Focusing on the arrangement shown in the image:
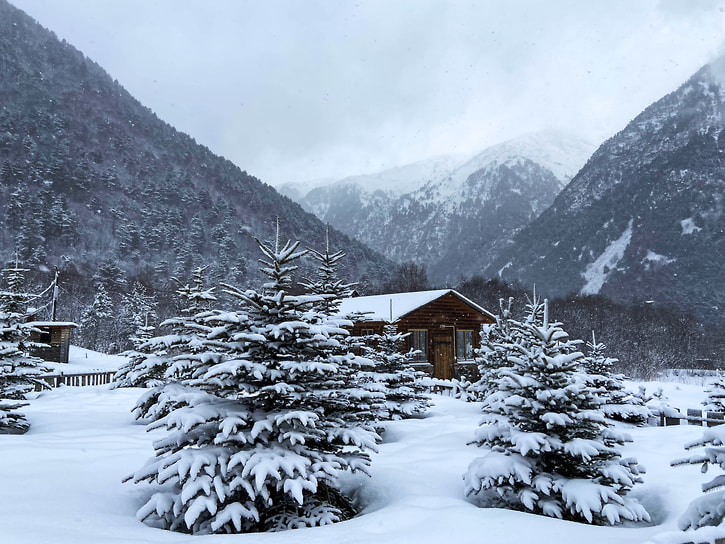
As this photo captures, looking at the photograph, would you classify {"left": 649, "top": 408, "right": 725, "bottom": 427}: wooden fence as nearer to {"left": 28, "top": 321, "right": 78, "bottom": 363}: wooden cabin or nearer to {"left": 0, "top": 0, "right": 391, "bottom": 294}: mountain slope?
{"left": 28, "top": 321, "right": 78, "bottom": 363}: wooden cabin

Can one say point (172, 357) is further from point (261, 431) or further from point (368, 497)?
point (368, 497)

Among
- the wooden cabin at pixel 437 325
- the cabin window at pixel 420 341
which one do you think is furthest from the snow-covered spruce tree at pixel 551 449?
the cabin window at pixel 420 341

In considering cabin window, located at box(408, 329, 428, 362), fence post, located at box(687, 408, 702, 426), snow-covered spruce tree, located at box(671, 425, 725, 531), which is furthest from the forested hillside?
snow-covered spruce tree, located at box(671, 425, 725, 531)

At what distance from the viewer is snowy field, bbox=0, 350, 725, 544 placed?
4.86 meters

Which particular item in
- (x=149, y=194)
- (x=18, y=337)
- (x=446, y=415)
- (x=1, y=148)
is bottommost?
(x=446, y=415)

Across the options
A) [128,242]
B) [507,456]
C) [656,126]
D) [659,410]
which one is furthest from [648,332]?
[656,126]

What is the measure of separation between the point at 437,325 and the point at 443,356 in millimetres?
1766

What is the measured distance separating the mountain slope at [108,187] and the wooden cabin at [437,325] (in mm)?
69822

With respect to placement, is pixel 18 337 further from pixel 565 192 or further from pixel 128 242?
pixel 565 192

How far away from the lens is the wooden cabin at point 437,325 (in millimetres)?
26281

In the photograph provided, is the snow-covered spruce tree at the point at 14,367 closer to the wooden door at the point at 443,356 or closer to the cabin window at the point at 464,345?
the wooden door at the point at 443,356

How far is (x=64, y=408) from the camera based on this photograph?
14.0 m

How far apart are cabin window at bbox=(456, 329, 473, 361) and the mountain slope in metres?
71.1

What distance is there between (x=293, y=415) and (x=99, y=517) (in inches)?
89.6
